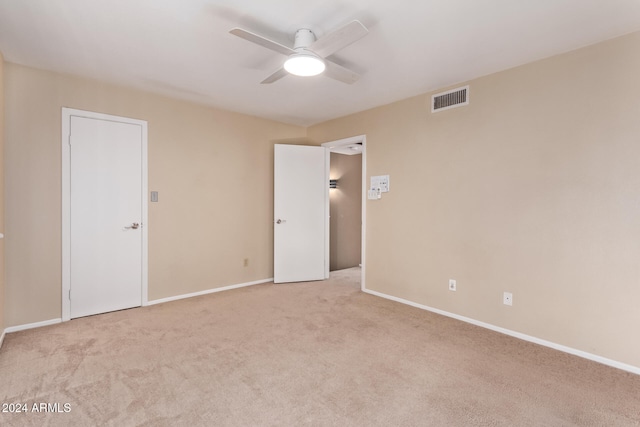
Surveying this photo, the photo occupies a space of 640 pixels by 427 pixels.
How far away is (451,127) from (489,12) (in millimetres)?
1358

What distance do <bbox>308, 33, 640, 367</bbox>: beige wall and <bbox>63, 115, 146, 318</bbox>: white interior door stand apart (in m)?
3.10

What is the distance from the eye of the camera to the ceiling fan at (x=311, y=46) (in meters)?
1.98

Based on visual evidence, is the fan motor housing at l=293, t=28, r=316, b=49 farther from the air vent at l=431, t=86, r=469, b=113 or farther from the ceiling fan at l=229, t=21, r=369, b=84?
the air vent at l=431, t=86, r=469, b=113

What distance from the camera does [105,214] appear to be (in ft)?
11.1

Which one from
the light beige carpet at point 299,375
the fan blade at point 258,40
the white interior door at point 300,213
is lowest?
the light beige carpet at point 299,375

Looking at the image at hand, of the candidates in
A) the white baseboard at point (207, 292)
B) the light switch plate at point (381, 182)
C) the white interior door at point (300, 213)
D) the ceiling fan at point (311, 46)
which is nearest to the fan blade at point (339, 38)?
the ceiling fan at point (311, 46)

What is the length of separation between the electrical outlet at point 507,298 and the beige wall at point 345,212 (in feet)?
10.5

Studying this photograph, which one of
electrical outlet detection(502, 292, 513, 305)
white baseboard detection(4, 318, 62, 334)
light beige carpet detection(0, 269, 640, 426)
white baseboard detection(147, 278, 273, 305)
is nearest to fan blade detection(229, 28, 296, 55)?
light beige carpet detection(0, 269, 640, 426)

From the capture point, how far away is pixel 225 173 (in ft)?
14.2

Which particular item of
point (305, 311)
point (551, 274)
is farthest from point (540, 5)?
point (305, 311)

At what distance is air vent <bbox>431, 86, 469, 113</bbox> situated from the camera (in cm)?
322

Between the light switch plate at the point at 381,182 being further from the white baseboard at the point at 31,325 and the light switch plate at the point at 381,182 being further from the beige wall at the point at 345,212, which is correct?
the white baseboard at the point at 31,325

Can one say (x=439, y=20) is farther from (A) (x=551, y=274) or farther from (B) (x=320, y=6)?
(A) (x=551, y=274)

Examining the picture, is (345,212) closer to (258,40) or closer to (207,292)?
(207,292)
